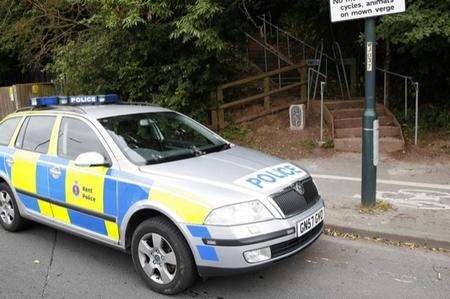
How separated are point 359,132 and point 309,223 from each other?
5.92 m

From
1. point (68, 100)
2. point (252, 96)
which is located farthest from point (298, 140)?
point (68, 100)

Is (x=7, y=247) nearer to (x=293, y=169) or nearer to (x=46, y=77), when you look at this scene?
(x=293, y=169)

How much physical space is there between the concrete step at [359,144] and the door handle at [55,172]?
588 centimetres

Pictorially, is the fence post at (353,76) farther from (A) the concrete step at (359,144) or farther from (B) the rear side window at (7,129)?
(B) the rear side window at (7,129)

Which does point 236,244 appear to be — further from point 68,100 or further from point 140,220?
point 68,100

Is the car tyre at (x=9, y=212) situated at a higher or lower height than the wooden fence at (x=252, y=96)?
lower

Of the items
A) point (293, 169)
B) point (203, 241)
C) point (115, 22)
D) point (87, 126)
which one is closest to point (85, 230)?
point (87, 126)

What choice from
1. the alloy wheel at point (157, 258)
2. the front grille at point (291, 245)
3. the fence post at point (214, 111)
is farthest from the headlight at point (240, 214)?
the fence post at point (214, 111)

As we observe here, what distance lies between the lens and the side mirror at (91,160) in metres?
4.58

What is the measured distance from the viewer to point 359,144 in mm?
9516

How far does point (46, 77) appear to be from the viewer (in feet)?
63.5

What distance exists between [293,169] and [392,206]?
2.16 metres

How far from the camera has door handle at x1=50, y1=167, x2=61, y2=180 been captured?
5141 mm

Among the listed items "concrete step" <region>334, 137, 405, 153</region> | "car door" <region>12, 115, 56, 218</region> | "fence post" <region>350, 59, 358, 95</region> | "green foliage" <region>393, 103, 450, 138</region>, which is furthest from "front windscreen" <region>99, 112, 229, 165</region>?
"fence post" <region>350, 59, 358, 95</region>
